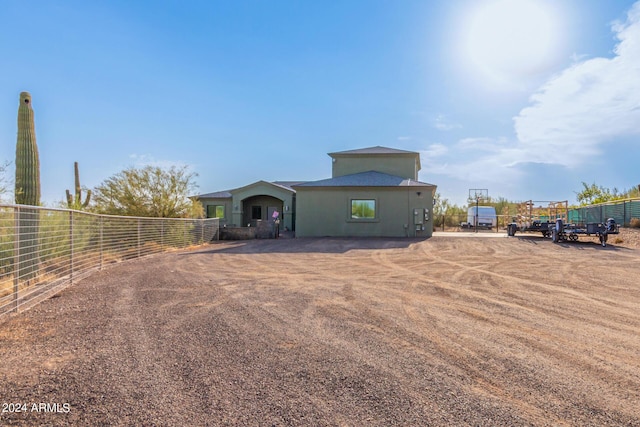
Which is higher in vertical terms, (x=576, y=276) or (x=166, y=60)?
(x=166, y=60)

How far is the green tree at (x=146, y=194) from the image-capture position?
17.0m

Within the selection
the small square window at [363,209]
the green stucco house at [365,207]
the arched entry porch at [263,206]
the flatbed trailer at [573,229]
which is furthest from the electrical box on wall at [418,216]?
the arched entry porch at [263,206]

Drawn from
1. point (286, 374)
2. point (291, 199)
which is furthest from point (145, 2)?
point (291, 199)

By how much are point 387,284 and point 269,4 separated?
427 inches

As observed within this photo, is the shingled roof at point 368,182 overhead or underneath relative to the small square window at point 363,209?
overhead

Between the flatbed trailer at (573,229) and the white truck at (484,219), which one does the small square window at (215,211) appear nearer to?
the white truck at (484,219)

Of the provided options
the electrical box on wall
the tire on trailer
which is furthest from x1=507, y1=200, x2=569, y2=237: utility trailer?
the electrical box on wall

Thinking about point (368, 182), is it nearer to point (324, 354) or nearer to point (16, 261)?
point (16, 261)

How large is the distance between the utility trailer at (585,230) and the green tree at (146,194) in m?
17.9

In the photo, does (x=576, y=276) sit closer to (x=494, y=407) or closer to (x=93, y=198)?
(x=494, y=407)

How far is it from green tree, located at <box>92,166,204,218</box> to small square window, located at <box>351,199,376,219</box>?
879 centimetres

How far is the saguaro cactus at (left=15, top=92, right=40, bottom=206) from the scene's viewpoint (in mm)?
10387

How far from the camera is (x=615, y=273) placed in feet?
28.4

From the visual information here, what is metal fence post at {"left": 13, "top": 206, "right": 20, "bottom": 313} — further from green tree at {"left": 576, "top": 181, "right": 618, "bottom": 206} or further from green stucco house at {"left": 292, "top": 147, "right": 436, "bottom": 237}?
green tree at {"left": 576, "top": 181, "right": 618, "bottom": 206}
